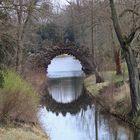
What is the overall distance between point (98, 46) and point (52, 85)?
799 centimetres

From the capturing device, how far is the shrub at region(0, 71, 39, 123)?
22.7m

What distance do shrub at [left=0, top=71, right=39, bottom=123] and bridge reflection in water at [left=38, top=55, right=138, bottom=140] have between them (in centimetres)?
239

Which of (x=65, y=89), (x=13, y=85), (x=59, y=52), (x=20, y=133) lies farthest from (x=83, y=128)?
(x=59, y=52)

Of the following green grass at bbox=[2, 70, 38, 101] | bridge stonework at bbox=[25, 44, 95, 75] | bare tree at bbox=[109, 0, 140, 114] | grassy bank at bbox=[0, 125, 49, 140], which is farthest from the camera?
bridge stonework at bbox=[25, 44, 95, 75]

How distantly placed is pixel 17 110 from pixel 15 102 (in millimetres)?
683

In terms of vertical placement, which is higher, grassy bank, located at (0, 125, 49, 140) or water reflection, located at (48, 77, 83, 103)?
grassy bank, located at (0, 125, 49, 140)

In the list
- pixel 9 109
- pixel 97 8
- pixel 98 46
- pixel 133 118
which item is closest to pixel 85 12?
pixel 97 8

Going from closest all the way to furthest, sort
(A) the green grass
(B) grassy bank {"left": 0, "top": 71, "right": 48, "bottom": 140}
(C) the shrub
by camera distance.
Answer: (B) grassy bank {"left": 0, "top": 71, "right": 48, "bottom": 140} < (C) the shrub < (A) the green grass

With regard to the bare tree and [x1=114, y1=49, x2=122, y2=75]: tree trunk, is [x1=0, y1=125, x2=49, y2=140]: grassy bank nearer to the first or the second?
the bare tree

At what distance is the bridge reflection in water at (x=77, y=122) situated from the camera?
27805 millimetres

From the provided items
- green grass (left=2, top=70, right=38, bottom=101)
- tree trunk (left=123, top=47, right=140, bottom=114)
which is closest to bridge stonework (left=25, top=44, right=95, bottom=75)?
tree trunk (left=123, top=47, right=140, bottom=114)

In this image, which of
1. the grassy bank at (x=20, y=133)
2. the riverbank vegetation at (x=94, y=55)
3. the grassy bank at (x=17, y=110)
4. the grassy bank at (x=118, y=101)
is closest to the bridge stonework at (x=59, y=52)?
the riverbank vegetation at (x=94, y=55)

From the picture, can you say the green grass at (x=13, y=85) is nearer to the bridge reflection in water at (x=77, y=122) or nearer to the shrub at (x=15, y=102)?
the shrub at (x=15, y=102)

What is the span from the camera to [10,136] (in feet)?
63.1
